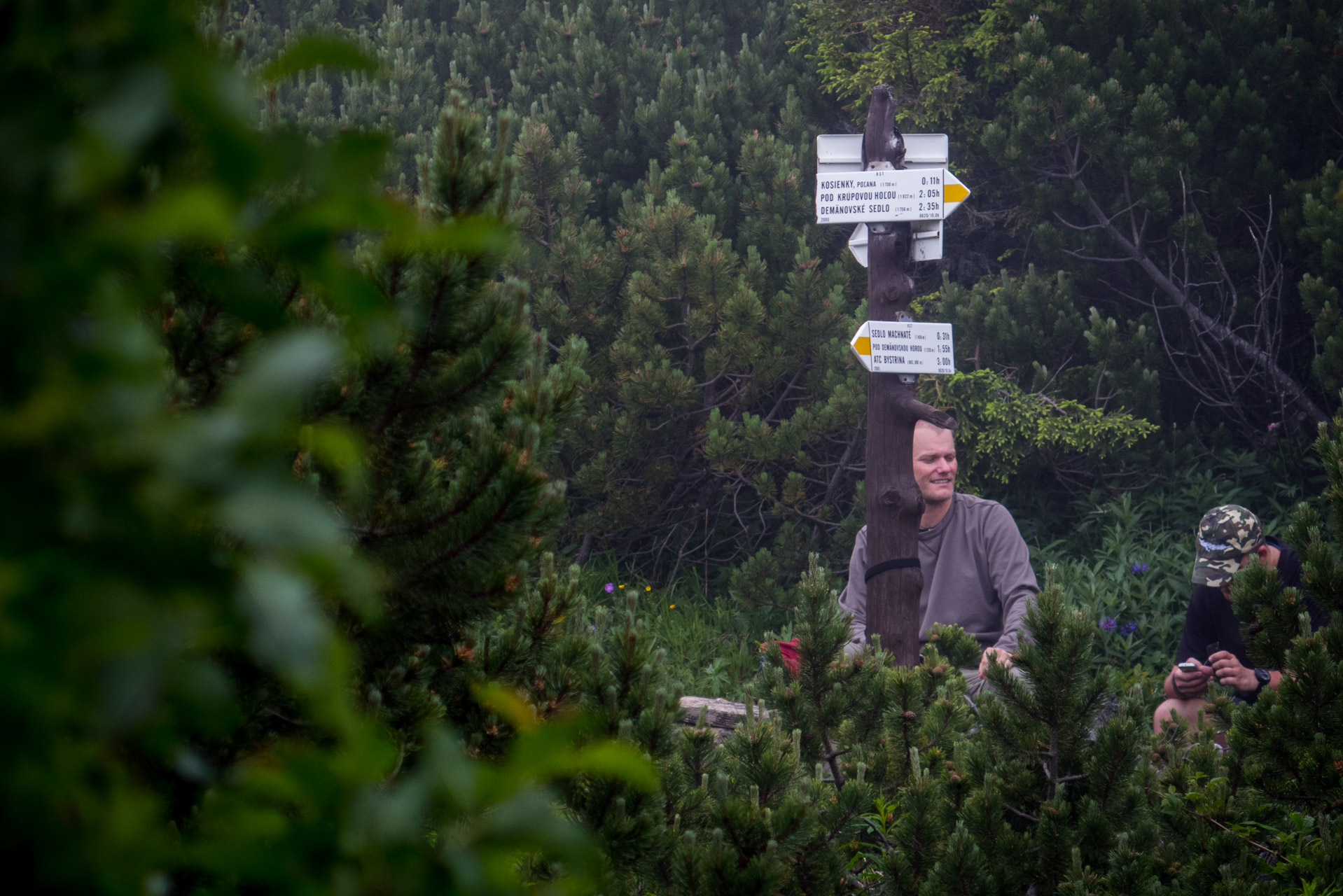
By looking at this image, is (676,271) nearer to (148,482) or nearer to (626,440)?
(626,440)

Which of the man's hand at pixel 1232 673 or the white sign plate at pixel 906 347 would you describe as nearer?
the man's hand at pixel 1232 673

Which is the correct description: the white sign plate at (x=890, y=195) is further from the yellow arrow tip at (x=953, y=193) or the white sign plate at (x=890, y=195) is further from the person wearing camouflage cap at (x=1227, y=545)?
the person wearing camouflage cap at (x=1227, y=545)

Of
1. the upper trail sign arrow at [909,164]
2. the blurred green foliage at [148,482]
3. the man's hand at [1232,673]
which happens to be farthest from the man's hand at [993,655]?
the blurred green foliage at [148,482]

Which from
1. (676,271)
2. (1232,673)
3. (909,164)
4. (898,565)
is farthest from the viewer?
(676,271)

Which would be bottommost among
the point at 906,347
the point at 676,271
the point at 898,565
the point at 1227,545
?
the point at 898,565

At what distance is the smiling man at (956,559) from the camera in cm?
477

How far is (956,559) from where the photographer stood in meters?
4.95

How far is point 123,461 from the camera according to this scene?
13.8 inches

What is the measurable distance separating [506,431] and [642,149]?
6.96 m

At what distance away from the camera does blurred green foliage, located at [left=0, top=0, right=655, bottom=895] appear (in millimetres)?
346

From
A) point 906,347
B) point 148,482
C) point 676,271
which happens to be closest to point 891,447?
point 906,347

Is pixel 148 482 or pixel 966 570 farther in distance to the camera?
→ pixel 966 570

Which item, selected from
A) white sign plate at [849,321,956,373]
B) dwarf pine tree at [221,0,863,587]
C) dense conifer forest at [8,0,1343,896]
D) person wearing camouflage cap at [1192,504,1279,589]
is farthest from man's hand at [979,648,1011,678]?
dwarf pine tree at [221,0,863,587]

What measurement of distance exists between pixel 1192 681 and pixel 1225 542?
2.38 ft
